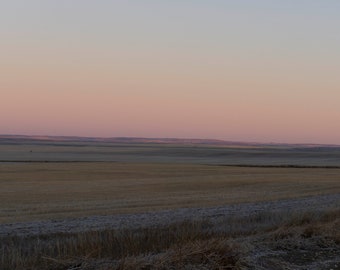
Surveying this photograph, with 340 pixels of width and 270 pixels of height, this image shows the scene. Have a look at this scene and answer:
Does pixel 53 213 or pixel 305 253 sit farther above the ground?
pixel 305 253

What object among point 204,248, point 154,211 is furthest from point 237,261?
point 154,211

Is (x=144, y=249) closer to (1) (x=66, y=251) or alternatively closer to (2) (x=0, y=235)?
(1) (x=66, y=251)

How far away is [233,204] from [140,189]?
11449mm

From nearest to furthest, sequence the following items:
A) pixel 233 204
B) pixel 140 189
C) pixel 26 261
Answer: pixel 26 261
pixel 233 204
pixel 140 189

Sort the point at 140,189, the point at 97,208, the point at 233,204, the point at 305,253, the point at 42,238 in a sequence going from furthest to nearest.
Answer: the point at 140,189
the point at 233,204
the point at 97,208
the point at 42,238
the point at 305,253

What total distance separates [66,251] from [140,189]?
26020 mm

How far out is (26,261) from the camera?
7719 mm

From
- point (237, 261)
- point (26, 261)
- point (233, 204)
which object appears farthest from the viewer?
point (233, 204)

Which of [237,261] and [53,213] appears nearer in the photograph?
[237,261]

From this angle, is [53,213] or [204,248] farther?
[53,213]

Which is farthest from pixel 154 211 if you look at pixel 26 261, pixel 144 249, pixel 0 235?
pixel 26 261

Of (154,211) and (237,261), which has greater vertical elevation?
(237,261)

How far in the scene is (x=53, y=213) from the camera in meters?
21.0

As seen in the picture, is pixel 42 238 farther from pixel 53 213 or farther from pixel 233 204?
pixel 233 204
